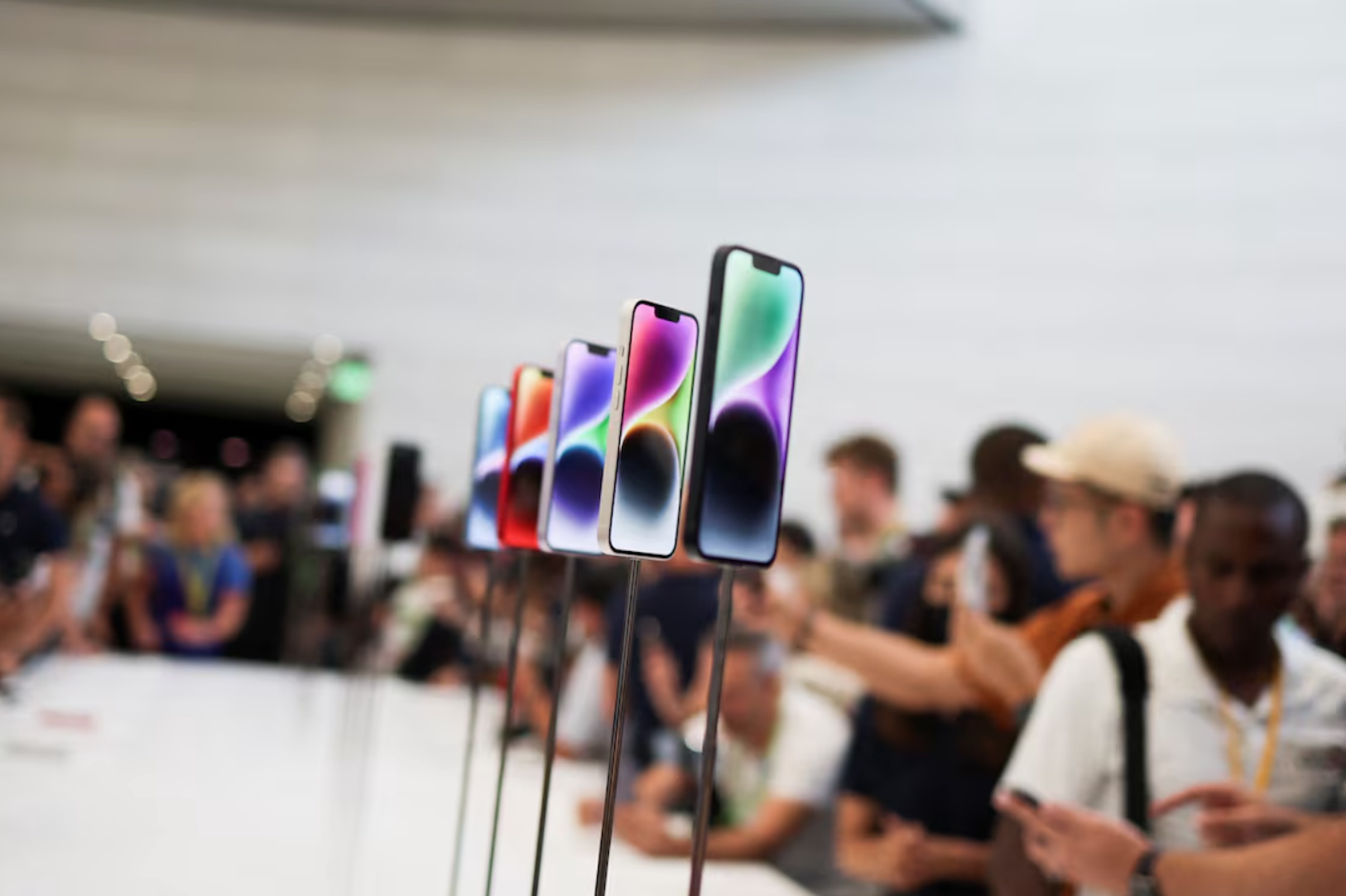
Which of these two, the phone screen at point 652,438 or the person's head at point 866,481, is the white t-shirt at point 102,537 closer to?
the person's head at point 866,481

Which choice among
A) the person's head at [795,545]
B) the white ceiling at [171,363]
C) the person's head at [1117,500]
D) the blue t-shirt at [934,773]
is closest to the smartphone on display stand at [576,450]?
the person's head at [1117,500]

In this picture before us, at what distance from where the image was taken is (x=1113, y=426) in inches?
105

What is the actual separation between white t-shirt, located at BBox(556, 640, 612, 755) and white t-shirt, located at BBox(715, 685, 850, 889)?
4.47 feet

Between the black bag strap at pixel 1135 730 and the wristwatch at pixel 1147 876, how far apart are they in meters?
0.11

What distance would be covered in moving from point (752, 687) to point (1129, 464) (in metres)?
1.12

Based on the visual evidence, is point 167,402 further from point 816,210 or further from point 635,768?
point 635,768

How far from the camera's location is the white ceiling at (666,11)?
308 inches

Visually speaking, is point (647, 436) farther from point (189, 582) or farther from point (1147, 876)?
point (189, 582)

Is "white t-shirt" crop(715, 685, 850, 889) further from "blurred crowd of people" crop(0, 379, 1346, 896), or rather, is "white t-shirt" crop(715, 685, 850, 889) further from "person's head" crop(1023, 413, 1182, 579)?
"person's head" crop(1023, 413, 1182, 579)

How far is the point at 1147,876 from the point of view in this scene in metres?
1.94

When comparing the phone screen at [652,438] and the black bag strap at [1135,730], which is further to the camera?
the black bag strap at [1135,730]

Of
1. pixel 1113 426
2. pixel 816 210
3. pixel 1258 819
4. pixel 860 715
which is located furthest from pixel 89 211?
pixel 1258 819

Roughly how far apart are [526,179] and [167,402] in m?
2.77

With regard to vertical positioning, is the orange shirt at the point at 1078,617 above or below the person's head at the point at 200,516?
above
